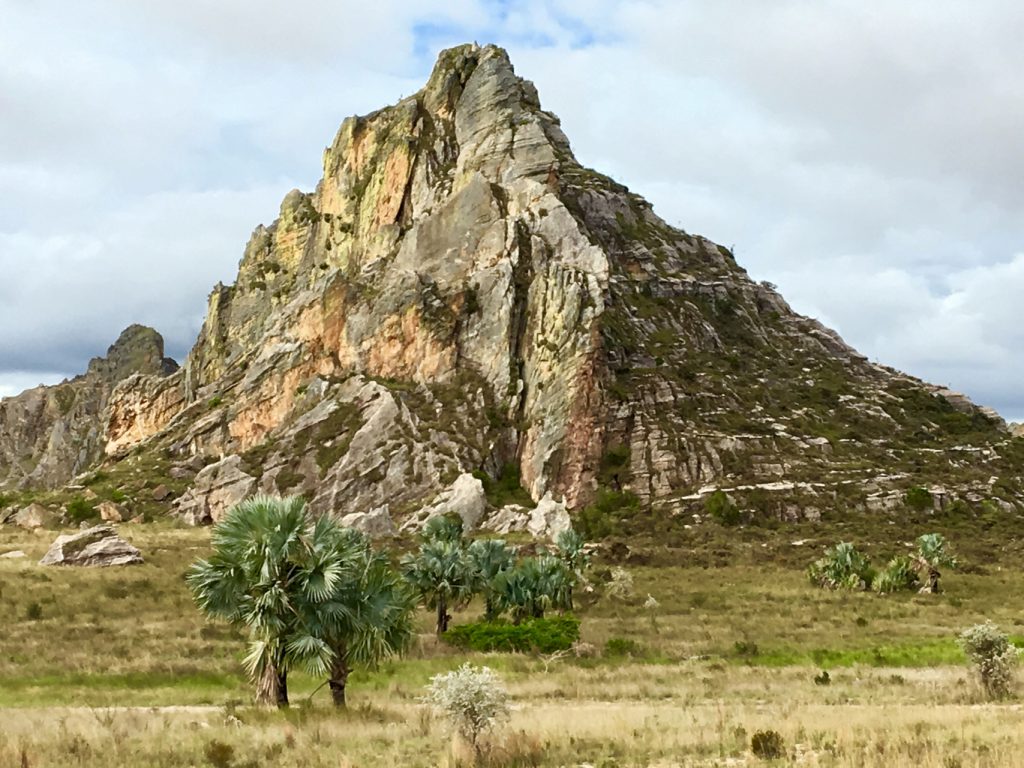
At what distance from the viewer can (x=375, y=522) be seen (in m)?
84.4

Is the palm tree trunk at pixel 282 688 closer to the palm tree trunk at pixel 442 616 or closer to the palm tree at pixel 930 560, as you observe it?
the palm tree trunk at pixel 442 616

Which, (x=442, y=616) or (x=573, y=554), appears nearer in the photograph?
(x=442, y=616)

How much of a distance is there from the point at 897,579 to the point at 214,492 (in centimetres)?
7158

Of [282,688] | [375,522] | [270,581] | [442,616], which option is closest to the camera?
[270,581]

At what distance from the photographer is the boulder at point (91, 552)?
63781 millimetres

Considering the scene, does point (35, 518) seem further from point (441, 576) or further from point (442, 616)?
point (442, 616)

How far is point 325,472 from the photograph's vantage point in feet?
328

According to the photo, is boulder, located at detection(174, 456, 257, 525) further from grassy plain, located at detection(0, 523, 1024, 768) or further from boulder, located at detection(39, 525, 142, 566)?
grassy plain, located at detection(0, 523, 1024, 768)

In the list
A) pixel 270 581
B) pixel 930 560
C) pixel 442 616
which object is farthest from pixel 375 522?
pixel 270 581

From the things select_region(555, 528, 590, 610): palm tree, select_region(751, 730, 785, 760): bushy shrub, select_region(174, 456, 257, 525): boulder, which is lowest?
select_region(751, 730, 785, 760): bushy shrub

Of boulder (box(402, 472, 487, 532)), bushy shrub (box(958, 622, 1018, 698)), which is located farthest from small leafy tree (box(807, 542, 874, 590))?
bushy shrub (box(958, 622, 1018, 698))

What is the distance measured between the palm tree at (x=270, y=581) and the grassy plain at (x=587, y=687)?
66.1 inches

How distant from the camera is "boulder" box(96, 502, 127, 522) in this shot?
3903 inches

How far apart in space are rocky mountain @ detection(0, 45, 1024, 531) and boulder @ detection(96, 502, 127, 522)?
18.7 feet
